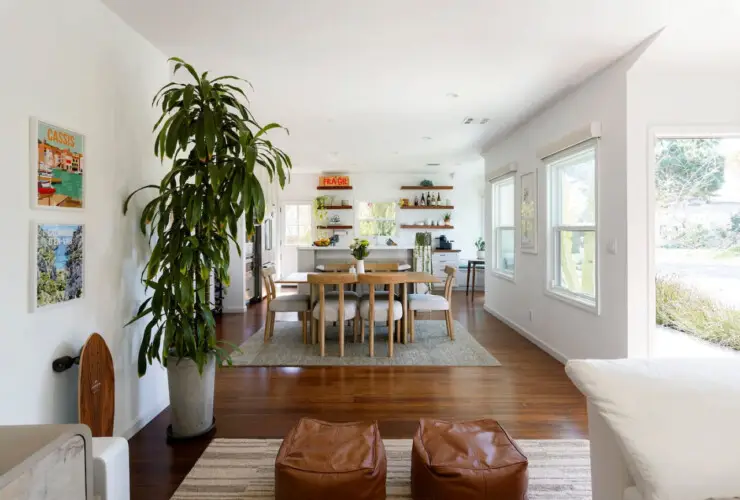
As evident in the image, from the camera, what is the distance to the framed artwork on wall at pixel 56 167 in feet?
5.58

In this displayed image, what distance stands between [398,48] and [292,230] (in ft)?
→ 21.8

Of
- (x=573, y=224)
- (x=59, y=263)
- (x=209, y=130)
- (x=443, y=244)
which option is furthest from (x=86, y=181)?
(x=443, y=244)

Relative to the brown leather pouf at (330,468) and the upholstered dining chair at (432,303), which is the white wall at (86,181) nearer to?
the brown leather pouf at (330,468)

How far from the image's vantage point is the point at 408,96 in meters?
3.77

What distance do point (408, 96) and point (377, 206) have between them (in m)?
5.12

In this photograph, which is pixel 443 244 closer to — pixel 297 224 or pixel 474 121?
pixel 297 224

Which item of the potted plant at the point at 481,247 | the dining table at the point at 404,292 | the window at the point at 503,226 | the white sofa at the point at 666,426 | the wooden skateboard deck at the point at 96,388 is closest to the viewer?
the white sofa at the point at 666,426

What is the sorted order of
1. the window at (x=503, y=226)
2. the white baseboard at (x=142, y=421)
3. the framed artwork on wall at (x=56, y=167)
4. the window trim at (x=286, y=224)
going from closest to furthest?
the framed artwork on wall at (x=56, y=167) → the white baseboard at (x=142, y=421) → the window at (x=503, y=226) → the window trim at (x=286, y=224)

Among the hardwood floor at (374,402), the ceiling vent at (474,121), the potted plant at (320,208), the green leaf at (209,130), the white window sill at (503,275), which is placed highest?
the ceiling vent at (474,121)

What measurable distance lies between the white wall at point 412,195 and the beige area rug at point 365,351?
4190 millimetres

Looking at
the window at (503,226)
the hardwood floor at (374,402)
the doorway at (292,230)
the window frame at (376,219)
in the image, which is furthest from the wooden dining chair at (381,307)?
the doorway at (292,230)

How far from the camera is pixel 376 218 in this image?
29.1 feet

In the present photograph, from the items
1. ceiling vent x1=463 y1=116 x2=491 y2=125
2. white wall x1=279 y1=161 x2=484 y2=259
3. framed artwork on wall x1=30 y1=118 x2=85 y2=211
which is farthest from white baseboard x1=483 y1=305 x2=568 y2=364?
framed artwork on wall x1=30 y1=118 x2=85 y2=211

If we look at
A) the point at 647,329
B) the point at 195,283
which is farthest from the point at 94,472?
the point at 647,329
